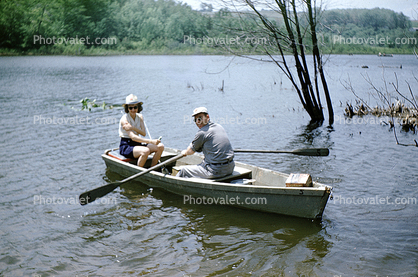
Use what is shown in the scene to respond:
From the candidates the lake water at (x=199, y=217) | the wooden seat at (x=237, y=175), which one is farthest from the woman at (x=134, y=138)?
the wooden seat at (x=237, y=175)

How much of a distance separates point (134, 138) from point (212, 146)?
228cm

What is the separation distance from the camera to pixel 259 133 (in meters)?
14.1

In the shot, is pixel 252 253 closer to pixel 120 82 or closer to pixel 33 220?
pixel 33 220

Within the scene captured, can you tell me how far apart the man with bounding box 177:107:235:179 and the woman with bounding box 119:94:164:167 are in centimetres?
166

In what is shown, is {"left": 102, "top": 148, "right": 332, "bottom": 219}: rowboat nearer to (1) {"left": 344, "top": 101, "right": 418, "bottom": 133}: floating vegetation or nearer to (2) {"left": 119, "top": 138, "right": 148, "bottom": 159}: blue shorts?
(2) {"left": 119, "top": 138, "right": 148, "bottom": 159}: blue shorts

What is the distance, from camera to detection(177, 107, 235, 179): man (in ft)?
22.8

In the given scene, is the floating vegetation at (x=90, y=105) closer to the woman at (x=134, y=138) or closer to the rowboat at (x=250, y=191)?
the woman at (x=134, y=138)

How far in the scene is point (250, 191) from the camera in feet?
21.8

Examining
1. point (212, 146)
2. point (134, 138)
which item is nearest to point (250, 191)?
point (212, 146)

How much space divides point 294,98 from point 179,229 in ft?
55.5

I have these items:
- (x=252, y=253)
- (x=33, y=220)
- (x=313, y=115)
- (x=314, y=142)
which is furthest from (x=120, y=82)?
(x=252, y=253)

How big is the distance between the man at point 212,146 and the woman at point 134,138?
166 cm

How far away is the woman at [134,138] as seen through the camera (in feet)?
27.8

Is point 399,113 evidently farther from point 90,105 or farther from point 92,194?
point 90,105
